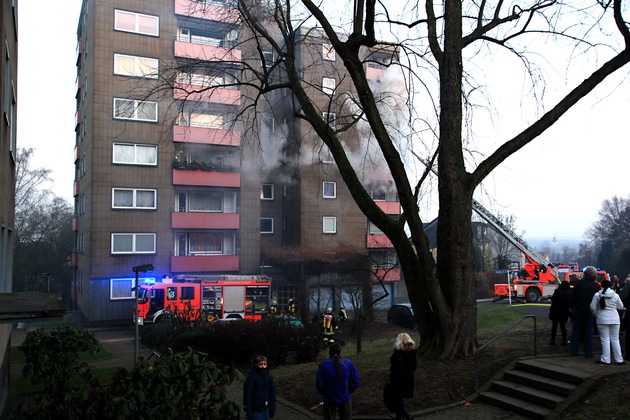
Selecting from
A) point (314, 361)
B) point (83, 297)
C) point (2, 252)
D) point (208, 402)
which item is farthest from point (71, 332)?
point (83, 297)

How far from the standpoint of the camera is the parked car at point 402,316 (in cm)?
2738

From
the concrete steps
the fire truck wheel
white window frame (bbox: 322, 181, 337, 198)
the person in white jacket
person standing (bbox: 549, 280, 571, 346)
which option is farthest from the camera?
white window frame (bbox: 322, 181, 337, 198)

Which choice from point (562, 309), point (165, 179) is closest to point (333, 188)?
point (165, 179)

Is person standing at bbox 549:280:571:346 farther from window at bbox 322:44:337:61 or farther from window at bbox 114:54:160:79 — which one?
window at bbox 114:54:160:79

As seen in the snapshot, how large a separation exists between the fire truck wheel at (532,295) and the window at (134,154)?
21828 millimetres

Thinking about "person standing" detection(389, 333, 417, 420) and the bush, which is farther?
the bush

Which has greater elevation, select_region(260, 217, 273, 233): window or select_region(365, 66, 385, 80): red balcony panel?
select_region(365, 66, 385, 80): red balcony panel

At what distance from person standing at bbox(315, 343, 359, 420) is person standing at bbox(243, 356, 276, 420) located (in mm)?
732

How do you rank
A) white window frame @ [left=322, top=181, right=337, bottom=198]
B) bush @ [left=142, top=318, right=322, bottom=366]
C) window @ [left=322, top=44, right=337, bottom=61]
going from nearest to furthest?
window @ [left=322, top=44, right=337, bottom=61] < bush @ [left=142, top=318, right=322, bottom=366] < white window frame @ [left=322, top=181, right=337, bottom=198]

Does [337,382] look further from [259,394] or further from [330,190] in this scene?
[330,190]

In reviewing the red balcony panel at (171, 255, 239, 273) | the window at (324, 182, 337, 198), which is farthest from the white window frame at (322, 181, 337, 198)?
the red balcony panel at (171, 255, 239, 273)

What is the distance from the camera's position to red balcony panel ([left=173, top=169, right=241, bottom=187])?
3131 centimetres

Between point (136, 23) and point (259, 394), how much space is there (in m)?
28.2

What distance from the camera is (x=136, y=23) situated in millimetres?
30359
